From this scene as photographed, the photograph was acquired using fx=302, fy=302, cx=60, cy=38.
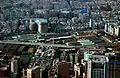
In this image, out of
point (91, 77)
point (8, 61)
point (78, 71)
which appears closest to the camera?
point (91, 77)

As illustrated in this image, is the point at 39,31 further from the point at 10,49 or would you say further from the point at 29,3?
the point at 29,3

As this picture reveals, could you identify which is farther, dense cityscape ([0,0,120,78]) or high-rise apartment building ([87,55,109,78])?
dense cityscape ([0,0,120,78])

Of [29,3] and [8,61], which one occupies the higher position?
[29,3]

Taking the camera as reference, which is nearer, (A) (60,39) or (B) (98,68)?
(B) (98,68)

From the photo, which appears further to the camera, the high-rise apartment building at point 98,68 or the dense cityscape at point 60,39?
the dense cityscape at point 60,39

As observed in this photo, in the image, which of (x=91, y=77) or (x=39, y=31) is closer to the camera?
(x=91, y=77)

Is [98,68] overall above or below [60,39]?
above

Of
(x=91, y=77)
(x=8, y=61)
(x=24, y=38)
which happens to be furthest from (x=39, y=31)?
(x=91, y=77)

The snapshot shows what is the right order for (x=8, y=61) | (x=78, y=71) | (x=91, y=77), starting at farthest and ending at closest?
(x=8, y=61), (x=78, y=71), (x=91, y=77)
